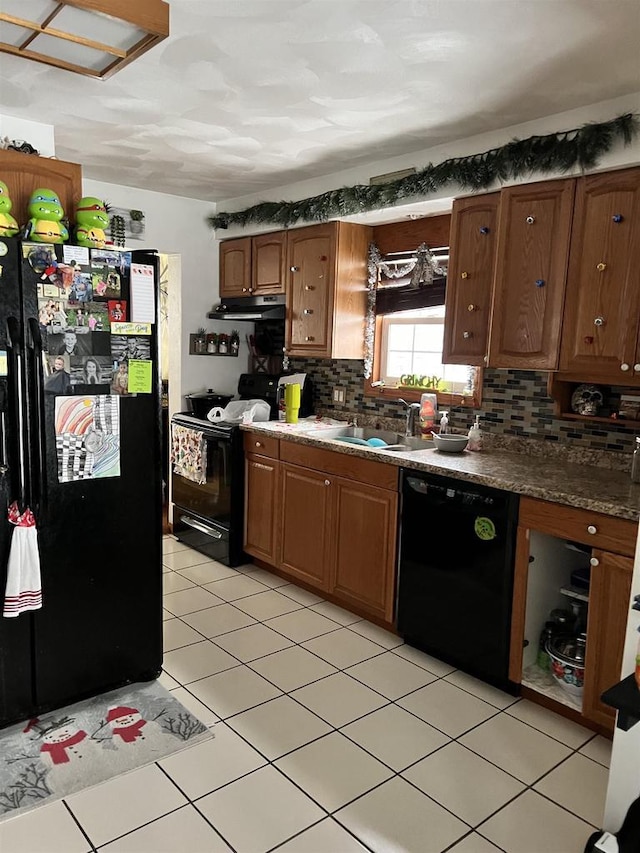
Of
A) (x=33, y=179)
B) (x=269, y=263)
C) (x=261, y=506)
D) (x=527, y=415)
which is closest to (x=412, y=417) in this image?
(x=527, y=415)

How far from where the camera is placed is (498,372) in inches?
135

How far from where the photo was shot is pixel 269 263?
4.36 metres

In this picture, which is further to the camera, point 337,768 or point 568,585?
point 568,585

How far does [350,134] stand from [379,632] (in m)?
2.50

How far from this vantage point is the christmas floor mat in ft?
6.79

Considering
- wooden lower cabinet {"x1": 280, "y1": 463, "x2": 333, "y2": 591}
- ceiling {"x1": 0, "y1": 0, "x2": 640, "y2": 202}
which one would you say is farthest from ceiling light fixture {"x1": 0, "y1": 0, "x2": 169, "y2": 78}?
wooden lower cabinet {"x1": 280, "y1": 463, "x2": 333, "y2": 591}

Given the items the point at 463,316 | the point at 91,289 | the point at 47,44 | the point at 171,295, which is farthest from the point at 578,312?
the point at 171,295

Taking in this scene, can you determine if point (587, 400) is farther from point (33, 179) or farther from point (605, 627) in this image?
point (33, 179)

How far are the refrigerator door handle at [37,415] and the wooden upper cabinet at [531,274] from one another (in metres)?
1.98

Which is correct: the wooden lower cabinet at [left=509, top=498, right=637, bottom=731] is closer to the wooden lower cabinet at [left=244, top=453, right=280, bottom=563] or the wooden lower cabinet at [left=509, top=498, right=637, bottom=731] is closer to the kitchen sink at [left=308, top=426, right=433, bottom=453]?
the kitchen sink at [left=308, top=426, right=433, bottom=453]

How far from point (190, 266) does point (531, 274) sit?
2.64 m

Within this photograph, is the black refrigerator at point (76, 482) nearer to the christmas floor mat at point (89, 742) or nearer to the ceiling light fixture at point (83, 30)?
the christmas floor mat at point (89, 742)

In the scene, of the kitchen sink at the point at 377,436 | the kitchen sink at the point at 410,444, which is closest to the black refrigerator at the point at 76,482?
the kitchen sink at the point at 377,436

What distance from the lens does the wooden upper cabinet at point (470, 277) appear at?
306 cm
